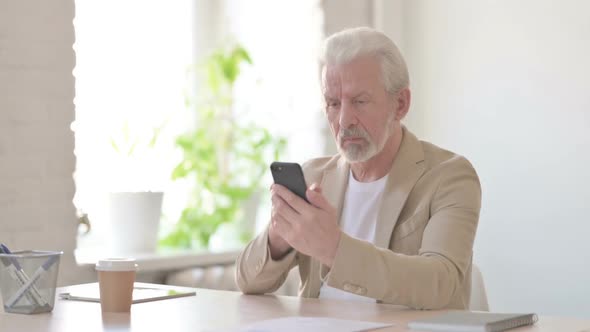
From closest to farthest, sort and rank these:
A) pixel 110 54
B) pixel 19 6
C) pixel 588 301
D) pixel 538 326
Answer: pixel 538 326 < pixel 19 6 < pixel 588 301 < pixel 110 54

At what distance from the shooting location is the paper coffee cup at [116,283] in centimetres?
183

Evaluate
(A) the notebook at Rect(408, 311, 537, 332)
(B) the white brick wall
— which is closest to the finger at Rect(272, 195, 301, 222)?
(A) the notebook at Rect(408, 311, 537, 332)

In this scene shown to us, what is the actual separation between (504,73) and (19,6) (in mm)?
1867

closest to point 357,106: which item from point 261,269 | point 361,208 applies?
point 361,208

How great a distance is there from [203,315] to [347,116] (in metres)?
0.72

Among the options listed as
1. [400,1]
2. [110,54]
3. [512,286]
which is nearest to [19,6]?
[110,54]

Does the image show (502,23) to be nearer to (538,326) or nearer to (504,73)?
(504,73)

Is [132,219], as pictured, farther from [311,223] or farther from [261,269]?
[311,223]

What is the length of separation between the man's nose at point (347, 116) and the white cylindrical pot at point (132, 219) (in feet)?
3.77

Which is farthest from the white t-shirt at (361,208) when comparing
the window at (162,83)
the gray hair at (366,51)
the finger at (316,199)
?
the window at (162,83)

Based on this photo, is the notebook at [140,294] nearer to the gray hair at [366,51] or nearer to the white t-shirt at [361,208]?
the white t-shirt at [361,208]

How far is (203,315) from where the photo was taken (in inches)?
71.0

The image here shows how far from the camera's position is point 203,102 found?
12.8 feet

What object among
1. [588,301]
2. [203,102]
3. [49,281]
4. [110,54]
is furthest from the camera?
[203,102]
